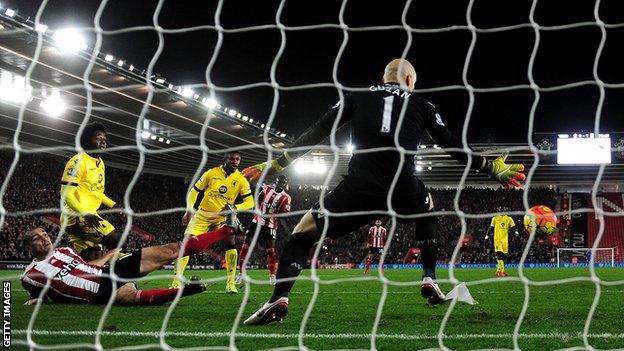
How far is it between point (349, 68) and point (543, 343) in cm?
2270

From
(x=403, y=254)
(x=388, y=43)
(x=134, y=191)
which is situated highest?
(x=388, y=43)

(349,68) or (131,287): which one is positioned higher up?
(349,68)

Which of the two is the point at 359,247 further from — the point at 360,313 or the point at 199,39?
the point at 360,313

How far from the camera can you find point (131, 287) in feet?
20.7

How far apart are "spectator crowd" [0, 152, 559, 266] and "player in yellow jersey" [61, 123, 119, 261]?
16687 mm

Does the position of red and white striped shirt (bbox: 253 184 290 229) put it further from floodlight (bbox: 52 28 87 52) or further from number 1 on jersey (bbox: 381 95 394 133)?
floodlight (bbox: 52 28 87 52)

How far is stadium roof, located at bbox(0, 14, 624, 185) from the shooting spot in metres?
19.0

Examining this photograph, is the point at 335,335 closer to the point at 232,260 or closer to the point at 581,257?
the point at 232,260

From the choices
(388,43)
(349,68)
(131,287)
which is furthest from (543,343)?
(349,68)

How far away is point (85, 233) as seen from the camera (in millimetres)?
7027

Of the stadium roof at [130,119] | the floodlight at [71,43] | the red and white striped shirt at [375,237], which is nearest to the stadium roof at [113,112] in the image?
the stadium roof at [130,119]

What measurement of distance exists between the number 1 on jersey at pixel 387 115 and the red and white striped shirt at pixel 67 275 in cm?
277

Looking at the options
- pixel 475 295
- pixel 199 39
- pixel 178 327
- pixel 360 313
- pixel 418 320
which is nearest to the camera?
pixel 178 327

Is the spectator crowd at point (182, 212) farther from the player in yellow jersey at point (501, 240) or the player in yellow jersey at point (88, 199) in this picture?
the player in yellow jersey at point (88, 199)
